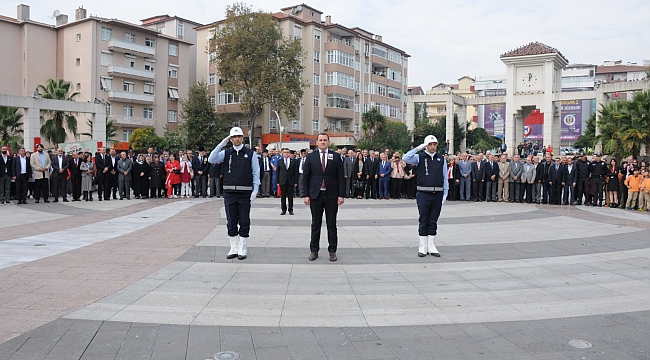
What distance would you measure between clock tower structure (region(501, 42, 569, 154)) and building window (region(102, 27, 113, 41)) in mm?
39015

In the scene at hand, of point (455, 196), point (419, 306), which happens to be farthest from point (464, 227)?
point (455, 196)

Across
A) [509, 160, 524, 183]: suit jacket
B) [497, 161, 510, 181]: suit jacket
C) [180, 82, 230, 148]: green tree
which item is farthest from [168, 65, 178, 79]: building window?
[509, 160, 524, 183]: suit jacket

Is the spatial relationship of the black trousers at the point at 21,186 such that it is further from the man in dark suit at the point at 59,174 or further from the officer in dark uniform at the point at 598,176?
the officer in dark uniform at the point at 598,176

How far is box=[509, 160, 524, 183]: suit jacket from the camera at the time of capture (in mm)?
21516

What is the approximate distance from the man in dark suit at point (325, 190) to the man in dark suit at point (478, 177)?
46.0ft

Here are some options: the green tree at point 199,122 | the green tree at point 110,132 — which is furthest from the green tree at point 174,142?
the green tree at point 110,132

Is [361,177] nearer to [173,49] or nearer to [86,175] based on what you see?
[86,175]

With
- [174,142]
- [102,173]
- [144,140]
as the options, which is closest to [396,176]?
[102,173]

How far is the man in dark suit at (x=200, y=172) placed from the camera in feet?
73.2

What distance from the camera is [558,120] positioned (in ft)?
134

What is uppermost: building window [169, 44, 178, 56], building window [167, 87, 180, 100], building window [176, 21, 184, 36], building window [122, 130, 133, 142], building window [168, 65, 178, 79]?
building window [176, 21, 184, 36]

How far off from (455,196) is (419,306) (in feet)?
55.0

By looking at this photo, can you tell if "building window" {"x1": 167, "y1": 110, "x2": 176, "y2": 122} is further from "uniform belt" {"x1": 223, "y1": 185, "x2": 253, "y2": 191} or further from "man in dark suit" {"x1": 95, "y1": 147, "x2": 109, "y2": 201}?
"uniform belt" {"x1": 223, "y1": 185, "x2": 253, "y2": 191}

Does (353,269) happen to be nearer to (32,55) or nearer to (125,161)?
(125,161)
